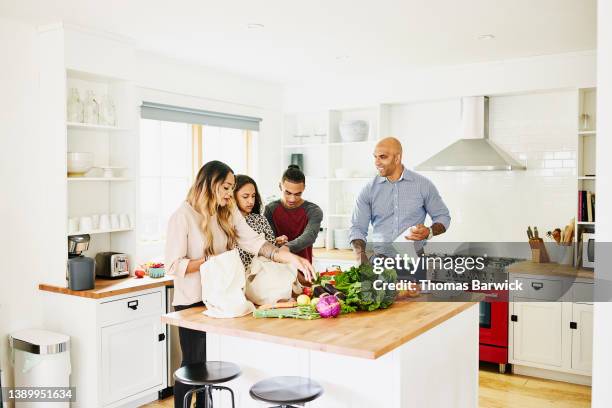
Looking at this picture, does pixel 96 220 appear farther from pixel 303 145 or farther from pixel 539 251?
pixel 539 251

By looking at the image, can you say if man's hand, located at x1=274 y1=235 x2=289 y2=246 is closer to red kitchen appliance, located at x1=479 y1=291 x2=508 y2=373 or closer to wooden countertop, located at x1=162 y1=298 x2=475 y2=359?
wooden countertop, located at x1=162 y1=298 x2=475 y2=359

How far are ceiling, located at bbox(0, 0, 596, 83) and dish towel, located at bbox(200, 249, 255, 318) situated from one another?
1.55m

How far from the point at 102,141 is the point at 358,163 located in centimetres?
263

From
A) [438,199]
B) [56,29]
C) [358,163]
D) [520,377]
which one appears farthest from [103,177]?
[520,377]

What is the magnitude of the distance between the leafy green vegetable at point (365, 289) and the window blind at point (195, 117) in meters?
2.42

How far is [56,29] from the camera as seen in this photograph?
3785mm

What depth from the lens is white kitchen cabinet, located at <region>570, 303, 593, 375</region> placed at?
4410 millimetres

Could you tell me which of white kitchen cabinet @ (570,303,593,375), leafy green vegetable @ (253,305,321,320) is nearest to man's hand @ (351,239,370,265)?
leafy green vegetable @ (253,305,321,320)

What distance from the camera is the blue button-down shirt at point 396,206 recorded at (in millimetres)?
3898

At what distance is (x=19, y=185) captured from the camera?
3836 mm

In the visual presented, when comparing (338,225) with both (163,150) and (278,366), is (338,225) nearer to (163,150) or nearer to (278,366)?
(163,150)

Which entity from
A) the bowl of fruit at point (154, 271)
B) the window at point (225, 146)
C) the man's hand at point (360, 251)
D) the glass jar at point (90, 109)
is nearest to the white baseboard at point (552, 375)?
the man's hand at point (360, 251)

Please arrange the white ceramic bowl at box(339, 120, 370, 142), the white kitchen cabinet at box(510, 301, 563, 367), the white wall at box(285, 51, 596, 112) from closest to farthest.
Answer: the white kitchen cabinet at box(510, 301, 563, 367) → the white wall at box(285, 51, 596, 112) → the white ceramic bowl at box(339, 120, 370, 142)

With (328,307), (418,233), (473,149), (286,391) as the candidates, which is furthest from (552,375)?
(286,391)
